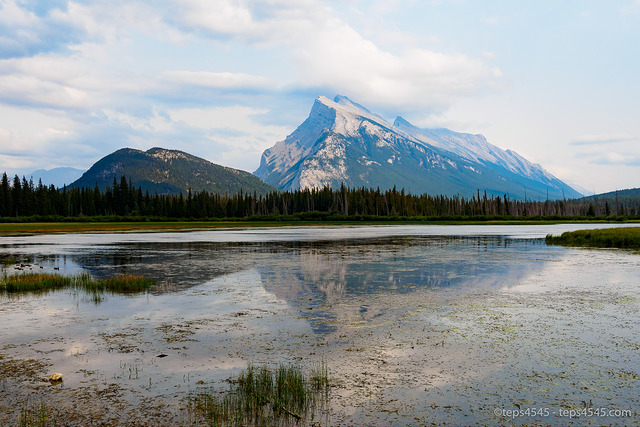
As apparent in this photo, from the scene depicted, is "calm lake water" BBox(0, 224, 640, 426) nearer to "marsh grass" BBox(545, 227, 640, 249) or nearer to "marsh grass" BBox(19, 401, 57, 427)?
"marsh grass" BBox(19, 401, 57, 427)

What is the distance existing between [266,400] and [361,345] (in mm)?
4625

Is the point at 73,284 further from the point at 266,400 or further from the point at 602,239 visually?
the point at 602,239

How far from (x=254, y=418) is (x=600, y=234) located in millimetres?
61772

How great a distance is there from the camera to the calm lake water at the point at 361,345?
30.9 ft

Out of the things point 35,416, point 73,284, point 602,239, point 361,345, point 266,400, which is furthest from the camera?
point 602,239

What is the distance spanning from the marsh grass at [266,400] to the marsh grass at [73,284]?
15.8 meters

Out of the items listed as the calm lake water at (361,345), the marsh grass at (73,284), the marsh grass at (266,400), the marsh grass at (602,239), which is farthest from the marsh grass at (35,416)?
the marsh grass at (602,239)

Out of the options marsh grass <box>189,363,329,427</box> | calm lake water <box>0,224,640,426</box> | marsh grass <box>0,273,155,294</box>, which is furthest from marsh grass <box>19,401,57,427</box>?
marsh grass <box>0,273,155,294</box>

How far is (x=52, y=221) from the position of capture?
6535 inches

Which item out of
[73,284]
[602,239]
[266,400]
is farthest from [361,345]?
[602,239]

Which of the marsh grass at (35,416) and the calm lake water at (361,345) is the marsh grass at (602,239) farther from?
the marsh grass at (35,416)

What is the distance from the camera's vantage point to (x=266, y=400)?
31.7 ft

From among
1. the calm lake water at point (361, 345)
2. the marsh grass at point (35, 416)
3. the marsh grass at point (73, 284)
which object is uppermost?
the marsh grass at point (73, 284)

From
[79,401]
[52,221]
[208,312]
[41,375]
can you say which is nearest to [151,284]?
[208,312]
